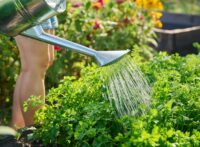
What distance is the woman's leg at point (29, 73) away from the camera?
311cm

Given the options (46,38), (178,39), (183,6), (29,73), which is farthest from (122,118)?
(183,6)

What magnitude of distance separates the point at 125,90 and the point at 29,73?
0.93m

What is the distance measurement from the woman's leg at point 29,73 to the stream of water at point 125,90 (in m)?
0.75

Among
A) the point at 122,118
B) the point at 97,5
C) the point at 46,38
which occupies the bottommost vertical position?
the point at 122,118

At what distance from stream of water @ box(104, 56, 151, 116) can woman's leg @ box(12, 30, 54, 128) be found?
0.75 m

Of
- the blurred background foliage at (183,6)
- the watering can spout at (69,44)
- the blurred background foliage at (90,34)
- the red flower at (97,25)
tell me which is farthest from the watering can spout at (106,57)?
the blurred background foliage at (183,6)

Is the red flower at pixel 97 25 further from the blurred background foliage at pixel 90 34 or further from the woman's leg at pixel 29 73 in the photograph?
the woman's leg at pixel 29 73

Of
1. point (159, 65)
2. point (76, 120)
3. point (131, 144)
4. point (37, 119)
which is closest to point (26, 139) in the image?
point (37, 119)

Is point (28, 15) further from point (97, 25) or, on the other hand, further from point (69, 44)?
point (97, 25)

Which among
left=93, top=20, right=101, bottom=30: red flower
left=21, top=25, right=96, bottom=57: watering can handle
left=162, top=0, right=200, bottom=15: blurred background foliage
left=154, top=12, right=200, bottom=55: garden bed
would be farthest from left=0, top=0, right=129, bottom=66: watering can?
left=162, top=0, right=200, bottom=15: blurred background foliage

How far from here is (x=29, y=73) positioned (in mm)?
3195

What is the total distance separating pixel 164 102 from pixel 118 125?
0.23 m

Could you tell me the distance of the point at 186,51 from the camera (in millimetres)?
5480

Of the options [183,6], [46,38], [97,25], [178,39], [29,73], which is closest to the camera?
[46,38]
